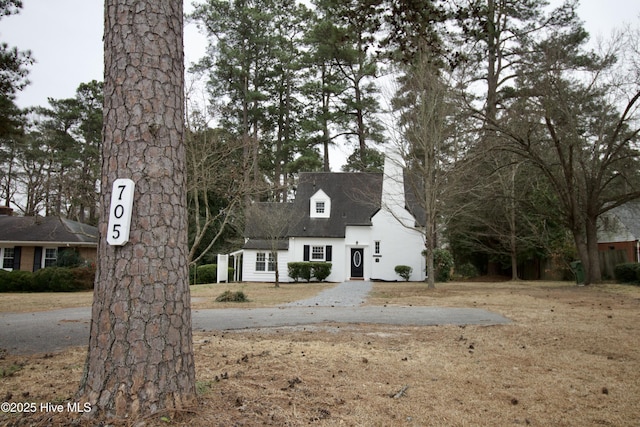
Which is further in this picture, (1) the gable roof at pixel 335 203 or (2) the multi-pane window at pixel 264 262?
(1) the gable roof at pixel 335 203

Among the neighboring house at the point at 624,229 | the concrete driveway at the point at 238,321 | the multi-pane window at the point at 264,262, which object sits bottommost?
the concrete driveway at the point at 238,321

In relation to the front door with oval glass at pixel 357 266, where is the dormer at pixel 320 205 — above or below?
above

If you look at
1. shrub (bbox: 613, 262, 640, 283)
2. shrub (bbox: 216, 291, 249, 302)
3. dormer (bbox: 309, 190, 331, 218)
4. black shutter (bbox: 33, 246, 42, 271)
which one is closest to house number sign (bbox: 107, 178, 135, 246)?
shrub (bbox: 216, 291, 249, 302)

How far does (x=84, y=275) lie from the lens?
78.9 ft

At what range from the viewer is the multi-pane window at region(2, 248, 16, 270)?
1106 inches

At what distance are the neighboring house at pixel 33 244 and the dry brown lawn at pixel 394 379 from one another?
2450cm

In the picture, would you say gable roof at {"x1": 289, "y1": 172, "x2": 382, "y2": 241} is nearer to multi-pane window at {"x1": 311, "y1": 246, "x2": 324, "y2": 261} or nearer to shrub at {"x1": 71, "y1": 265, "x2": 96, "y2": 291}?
multi-pane window at {"x1": 311, "y1": 246, "x2": 324, "y2": 261}

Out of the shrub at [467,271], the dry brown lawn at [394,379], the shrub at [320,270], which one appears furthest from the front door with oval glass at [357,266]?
the dry brown lawn at [394,379]

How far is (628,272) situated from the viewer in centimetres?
2080

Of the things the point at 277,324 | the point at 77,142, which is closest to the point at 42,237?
the point at 77,142

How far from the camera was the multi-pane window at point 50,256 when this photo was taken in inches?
1123

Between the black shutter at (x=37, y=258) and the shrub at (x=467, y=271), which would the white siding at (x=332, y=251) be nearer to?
the shrub at (x=467, y=271)

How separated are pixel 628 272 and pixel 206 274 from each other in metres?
22.5

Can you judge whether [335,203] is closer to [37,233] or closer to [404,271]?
[404,271]
